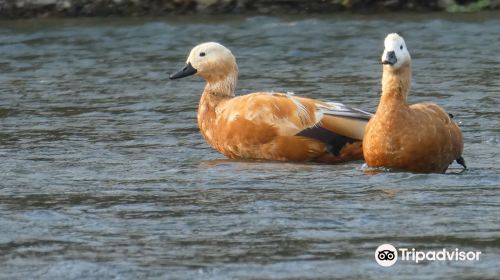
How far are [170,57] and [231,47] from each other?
28.9 inches

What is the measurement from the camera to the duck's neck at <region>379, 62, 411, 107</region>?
9617mm

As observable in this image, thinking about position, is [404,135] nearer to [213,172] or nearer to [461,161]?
[461,161]

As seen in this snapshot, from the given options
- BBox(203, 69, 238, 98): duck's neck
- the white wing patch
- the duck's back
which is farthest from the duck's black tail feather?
BBox(203, 69, 238, 98): duck's neck

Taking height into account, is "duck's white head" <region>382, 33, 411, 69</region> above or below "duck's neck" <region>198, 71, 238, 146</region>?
above

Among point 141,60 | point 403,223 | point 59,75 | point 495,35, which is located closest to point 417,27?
point 495,35

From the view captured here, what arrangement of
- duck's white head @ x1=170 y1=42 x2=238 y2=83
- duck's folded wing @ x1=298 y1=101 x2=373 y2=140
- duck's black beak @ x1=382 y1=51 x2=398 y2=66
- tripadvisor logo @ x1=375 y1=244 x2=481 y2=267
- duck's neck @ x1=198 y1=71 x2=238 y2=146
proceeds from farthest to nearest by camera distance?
duck's white head @ x1=170 y1=42 x2=238 y2=83, duck's neck @ x1=198 y1=71 x2=238 y2=146, duck's folded wing @ x1=298 y1=101 x2=373 y2=140, duck's black beak @ x1=382 y1=51 x2=398 y2=66, tripadvisor logo @ x1=375 y1=244 x2=481 y2=267

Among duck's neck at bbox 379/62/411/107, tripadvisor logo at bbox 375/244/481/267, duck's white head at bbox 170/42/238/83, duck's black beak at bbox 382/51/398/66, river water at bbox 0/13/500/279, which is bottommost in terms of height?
river water at bbox 0/13/500/279

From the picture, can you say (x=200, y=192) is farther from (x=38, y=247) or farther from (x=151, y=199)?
(x=38, y=247)

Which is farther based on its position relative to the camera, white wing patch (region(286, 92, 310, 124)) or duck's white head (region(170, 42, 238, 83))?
duck's white head (region(170, 42, 238, 83))

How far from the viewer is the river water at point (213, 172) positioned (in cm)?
735

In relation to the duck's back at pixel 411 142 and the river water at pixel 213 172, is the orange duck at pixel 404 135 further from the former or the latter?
the river water at pixel 213 172

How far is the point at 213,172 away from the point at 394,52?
146 cm

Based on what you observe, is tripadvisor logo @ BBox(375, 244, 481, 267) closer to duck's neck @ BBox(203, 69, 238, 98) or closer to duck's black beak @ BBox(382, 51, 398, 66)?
duck's black beak @ BBox(382, 51, 398, 66)

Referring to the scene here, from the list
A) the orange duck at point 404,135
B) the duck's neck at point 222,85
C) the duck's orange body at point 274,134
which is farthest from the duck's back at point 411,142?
the duck's neck at point 222,85
